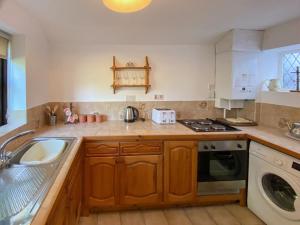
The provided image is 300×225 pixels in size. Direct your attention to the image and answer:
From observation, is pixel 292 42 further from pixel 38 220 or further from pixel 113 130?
pixel 38 220

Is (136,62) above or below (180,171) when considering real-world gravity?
above

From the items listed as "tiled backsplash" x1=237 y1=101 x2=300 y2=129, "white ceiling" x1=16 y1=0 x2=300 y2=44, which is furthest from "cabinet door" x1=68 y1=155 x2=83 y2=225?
"tiled backsplash" x1=237 y1=101 x2=300 y2=129

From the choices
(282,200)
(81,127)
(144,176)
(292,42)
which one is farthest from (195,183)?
(292,42)

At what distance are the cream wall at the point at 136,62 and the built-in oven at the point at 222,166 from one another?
94 cm

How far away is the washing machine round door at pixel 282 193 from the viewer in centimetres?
212

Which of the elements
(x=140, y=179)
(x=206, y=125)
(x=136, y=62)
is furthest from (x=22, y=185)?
(x=136, y=62)

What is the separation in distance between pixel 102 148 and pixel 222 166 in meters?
1.28

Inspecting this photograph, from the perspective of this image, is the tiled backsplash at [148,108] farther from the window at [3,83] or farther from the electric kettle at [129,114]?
the window at [3,83]

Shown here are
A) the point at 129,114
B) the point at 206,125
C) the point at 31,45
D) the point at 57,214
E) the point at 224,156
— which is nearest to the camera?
the point at 57,214

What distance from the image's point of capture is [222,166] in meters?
2.91

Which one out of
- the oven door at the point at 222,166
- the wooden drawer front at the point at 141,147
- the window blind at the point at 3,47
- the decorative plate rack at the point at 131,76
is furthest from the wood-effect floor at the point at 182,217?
the window blind at the point at 3,47

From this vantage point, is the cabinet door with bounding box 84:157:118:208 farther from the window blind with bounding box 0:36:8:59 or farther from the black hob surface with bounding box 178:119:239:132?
the window blind with bounding box 0:36:8:59

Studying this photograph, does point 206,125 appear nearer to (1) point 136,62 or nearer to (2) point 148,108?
(2) point 148,108

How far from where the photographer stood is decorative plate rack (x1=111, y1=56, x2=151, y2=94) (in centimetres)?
337
